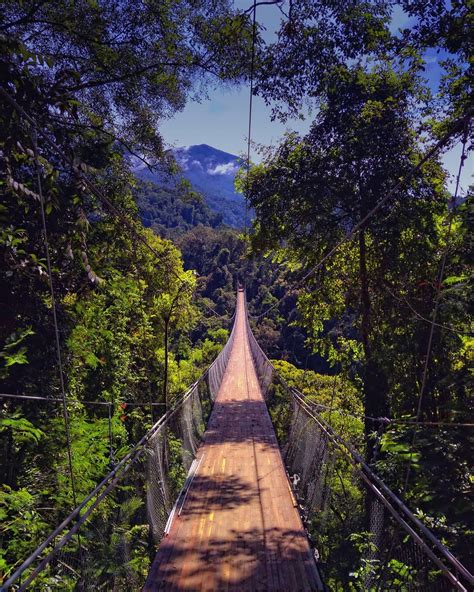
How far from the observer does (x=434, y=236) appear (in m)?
6.94

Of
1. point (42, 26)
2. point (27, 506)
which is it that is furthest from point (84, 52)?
point (27, 506)

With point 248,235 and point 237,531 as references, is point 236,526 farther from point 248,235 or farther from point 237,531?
point 248,235

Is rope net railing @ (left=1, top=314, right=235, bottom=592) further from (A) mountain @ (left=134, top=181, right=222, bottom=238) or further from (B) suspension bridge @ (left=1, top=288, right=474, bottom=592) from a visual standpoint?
(A) mountain @ (left=134, top=181, right=222, bottom=238)

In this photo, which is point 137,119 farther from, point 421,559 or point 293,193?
point 421,559

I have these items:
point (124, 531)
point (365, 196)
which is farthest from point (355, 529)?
point (365, 196)

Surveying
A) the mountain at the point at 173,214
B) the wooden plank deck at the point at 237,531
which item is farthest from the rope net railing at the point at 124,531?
the mountain at the point at 173,214

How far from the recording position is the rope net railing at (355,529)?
2263mm

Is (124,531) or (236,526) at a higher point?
(236,526)

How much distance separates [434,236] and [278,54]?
3.50 m

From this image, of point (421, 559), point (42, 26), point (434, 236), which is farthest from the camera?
point (434, 236)

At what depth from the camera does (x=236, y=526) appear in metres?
3.87

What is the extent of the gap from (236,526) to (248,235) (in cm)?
645

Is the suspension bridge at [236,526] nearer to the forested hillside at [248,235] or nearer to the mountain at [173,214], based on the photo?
the forested hillside at [248,235]

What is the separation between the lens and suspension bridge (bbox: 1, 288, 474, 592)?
2.58 m
